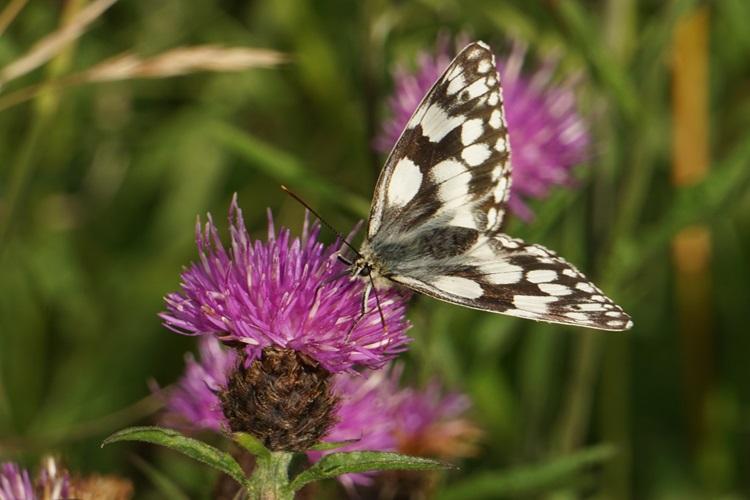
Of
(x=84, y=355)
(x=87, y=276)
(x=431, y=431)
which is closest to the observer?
(x=431, y=431)

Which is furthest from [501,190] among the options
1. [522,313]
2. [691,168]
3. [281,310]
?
[691,168]

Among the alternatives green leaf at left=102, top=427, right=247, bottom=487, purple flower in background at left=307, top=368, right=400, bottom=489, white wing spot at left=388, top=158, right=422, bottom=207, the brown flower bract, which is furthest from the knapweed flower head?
white wing spot at left=388, top=158, right=422, bottom=207

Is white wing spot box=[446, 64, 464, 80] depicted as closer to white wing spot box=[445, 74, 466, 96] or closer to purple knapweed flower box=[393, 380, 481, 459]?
white wing spot box=[445, 74, 466, 96]

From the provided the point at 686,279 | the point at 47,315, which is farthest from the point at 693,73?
the point at 47,315

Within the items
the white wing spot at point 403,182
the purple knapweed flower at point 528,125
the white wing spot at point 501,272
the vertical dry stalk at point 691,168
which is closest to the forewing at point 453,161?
the white wing spot at point 403,182

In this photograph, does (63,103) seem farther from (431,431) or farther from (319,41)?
(431,431)
